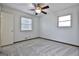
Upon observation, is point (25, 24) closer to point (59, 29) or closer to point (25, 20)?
point (25, 20)

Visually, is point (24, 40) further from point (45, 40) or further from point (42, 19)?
point (42, 19)

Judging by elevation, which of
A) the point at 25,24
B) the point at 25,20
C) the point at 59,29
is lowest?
the point at 59,29

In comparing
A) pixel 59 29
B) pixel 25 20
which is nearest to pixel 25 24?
pixel 25 20

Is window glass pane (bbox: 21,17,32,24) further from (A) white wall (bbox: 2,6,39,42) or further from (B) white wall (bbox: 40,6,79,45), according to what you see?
(B) white wall (bbox: 40,6,79,45)

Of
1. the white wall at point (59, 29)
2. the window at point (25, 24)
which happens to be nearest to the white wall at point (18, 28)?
the window at point (25, 24)

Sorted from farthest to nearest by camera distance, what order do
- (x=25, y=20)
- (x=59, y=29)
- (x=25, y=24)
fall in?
(x=59, y=29) < (x=25, y=20) < (x=25, y=24)

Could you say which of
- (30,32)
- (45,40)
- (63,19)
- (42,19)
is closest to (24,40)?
(30,32)

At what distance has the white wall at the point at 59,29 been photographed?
2.74m

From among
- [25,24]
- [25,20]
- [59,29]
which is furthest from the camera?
[59,29]

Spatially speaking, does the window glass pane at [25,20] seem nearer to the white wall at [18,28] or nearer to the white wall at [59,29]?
the white wall at [18,28]

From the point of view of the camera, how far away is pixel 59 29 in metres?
3.10

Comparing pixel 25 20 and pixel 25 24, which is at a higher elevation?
pixel 25 20

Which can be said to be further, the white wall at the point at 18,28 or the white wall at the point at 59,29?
the white wall at the point at 59,29

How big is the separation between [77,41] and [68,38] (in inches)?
14.7
